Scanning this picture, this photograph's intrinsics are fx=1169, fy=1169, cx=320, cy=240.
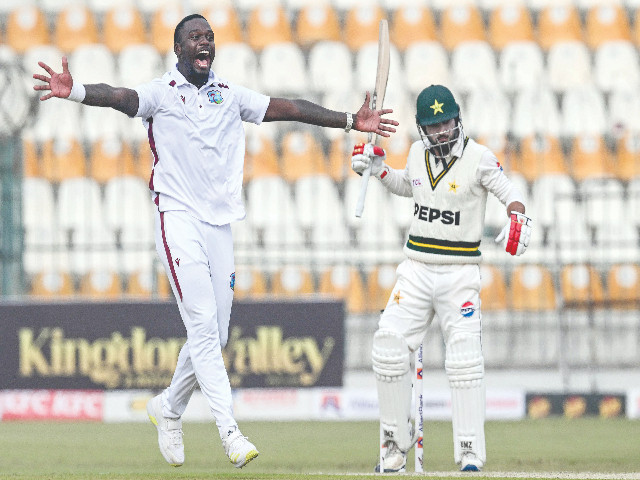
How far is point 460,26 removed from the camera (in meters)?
16.3

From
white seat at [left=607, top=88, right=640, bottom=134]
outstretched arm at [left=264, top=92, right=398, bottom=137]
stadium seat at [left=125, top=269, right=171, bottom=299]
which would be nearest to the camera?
outstretched arm at [left=264, top=92, right=398, bottom=137]

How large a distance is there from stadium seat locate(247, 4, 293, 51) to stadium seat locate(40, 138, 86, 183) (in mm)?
3139

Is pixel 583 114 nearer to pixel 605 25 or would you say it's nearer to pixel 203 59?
pixel 605 25

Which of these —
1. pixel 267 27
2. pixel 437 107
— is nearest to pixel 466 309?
pixel 437 107

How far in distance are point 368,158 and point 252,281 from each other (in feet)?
19.2

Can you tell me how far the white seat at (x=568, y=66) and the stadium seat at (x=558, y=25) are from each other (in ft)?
0.73

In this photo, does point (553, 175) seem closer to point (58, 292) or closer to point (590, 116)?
point (590, 116)

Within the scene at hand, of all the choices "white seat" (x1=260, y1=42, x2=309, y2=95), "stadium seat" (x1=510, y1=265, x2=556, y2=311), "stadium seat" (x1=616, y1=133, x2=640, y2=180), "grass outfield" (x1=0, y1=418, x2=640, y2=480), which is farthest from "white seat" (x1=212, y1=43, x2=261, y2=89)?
"grass outfield" (x1=0, y1=418, x2=640, y2=480)

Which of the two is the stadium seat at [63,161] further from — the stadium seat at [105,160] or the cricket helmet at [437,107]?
the cricket helmet at [437,107]

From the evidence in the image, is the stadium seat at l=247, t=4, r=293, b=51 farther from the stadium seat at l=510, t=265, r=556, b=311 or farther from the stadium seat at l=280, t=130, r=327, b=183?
the stadium seat at l=510, t=265, r=556, b=311

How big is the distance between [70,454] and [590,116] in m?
8.98

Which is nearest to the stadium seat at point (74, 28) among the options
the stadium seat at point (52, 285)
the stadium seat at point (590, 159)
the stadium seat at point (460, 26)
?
the stadium seat at point (52, 285)

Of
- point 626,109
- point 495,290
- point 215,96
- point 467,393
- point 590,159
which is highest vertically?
point 626,109

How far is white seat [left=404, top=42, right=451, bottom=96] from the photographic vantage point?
15.4 meters
